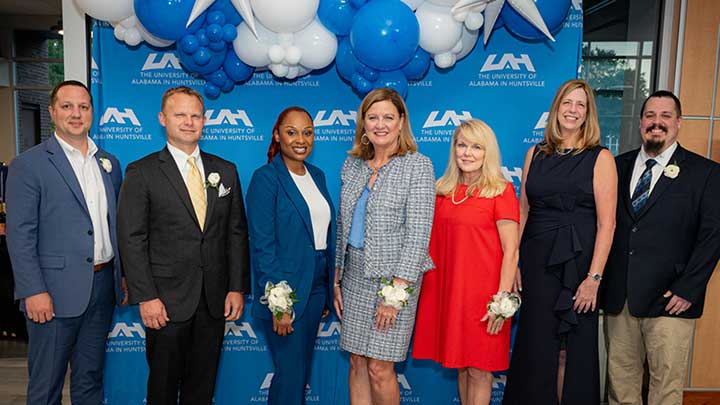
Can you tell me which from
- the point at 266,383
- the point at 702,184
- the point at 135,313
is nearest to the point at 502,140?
the point at 702,184

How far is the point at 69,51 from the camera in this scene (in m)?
3.35

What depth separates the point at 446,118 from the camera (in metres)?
3.32

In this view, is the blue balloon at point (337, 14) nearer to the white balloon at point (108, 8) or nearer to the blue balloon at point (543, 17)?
the blue balloon at point (543, 17)

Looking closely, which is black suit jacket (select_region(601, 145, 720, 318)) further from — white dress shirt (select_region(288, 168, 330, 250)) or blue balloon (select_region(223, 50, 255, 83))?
blue balloon (select_region(223, 50, 255, 83))

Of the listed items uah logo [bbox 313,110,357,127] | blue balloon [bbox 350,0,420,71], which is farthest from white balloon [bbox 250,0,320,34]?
uah logo [bbox 313,110,357,127]

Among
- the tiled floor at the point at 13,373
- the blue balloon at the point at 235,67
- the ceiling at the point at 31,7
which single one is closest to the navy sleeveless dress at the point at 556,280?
the blue balloon at the point at 235,67

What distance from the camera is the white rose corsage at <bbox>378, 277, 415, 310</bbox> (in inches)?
89.0

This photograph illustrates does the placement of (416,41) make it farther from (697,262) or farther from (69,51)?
(69,51)

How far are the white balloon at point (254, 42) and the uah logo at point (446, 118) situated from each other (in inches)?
45.1

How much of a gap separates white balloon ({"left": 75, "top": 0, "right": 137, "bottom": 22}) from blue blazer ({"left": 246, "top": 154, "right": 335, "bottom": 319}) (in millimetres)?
1224

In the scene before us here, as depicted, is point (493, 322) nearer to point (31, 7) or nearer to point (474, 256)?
point (474, 256)

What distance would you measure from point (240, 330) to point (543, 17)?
2756 millimetres

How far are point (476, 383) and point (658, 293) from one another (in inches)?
43.1

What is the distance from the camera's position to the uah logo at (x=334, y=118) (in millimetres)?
3318
